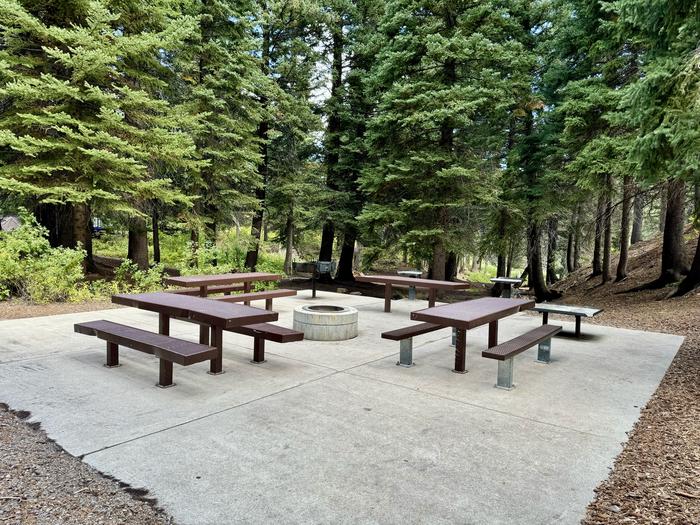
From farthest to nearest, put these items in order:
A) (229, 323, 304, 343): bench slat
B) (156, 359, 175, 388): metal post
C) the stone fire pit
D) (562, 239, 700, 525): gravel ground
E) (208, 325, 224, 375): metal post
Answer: the stone fire pit → (229, 323, 304, 343): bench slat → (208, 325, 224, 375): metal post → (156, 359, 175, 388): metal post → (562, 239, 700, 525): gravel ground

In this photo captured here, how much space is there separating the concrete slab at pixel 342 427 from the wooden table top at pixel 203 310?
0.64 meters

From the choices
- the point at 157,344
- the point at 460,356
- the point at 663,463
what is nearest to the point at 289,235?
the point at 460,356

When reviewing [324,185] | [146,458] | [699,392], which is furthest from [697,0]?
[324,185]

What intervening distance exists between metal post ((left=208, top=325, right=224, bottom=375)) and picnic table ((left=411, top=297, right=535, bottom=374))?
2040 mm

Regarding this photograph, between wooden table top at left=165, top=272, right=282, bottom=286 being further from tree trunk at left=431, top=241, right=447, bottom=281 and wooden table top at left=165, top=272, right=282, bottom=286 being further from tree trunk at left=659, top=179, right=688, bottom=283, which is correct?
tree trunk at left=659, top=179, right=688, bottom=283

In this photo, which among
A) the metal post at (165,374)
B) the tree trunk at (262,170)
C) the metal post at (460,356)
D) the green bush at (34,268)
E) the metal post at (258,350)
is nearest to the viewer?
the metal post at (165,374)

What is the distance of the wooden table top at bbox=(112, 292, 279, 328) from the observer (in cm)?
420

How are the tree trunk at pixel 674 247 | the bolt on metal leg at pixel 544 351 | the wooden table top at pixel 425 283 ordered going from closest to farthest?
the bolt on metal leg at pixel 544 351 → the wooden table top at pixel 425 283 → the tree trunk at pixel 674 247

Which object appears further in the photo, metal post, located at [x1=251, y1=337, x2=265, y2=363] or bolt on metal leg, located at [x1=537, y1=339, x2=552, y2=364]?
bolt on metal leg, located at [x1=537, y1=339, x2=552, y2=364]

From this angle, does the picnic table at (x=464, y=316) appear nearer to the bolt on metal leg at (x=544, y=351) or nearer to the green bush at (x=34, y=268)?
the bolt on metal leg at (x=544, y=351)

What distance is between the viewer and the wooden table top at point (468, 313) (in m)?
4.46

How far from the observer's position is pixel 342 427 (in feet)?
11.0

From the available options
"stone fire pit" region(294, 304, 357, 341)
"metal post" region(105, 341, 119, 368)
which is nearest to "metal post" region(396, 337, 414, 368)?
"stone fire pit" region(294, 304, 357, 341)

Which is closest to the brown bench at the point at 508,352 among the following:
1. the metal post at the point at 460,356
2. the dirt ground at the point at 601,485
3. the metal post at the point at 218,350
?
the metal post at the point at 460,356
